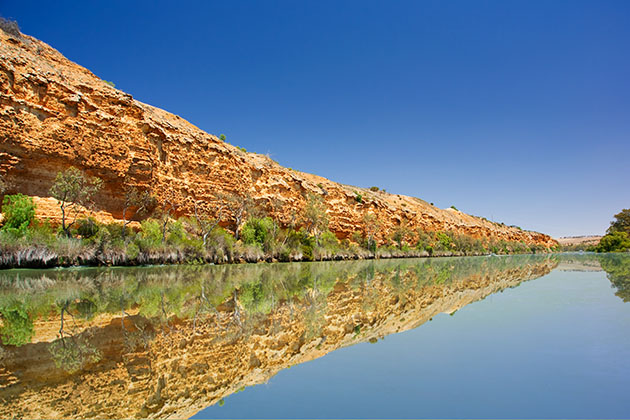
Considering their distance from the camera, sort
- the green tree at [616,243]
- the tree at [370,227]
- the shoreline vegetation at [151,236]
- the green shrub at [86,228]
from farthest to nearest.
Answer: the green tree at [616,243], the tree at [370,227], the green shrub at [86,228], the shoreline vegetation at [151,236]

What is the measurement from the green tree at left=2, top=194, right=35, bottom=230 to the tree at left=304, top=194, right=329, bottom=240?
22.5m

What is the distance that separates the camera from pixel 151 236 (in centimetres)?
2255

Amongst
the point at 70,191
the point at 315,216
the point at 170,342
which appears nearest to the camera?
the point at 170,342

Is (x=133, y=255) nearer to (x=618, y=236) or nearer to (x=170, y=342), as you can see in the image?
(x=170, y=342)

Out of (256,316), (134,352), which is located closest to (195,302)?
(256,316)

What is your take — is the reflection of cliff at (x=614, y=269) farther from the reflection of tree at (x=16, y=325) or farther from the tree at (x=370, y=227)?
the tree at (x=370, y=227)

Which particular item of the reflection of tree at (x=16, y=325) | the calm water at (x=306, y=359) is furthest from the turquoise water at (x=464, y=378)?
the reflection of tree at (x=16, y=325)

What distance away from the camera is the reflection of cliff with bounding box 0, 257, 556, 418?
3371 millimetres

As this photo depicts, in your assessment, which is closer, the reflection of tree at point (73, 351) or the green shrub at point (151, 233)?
the reflection of tree at point (73, 351)

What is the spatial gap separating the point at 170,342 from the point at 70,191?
18569mm

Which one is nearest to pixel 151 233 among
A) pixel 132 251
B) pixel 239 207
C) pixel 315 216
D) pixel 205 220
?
pixel 132 251

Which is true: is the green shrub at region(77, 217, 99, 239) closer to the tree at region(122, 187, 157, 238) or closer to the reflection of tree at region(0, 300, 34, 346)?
the tree at region(122, 187, 157, 238)

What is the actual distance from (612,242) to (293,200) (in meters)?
75.7

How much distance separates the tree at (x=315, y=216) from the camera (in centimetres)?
3625
